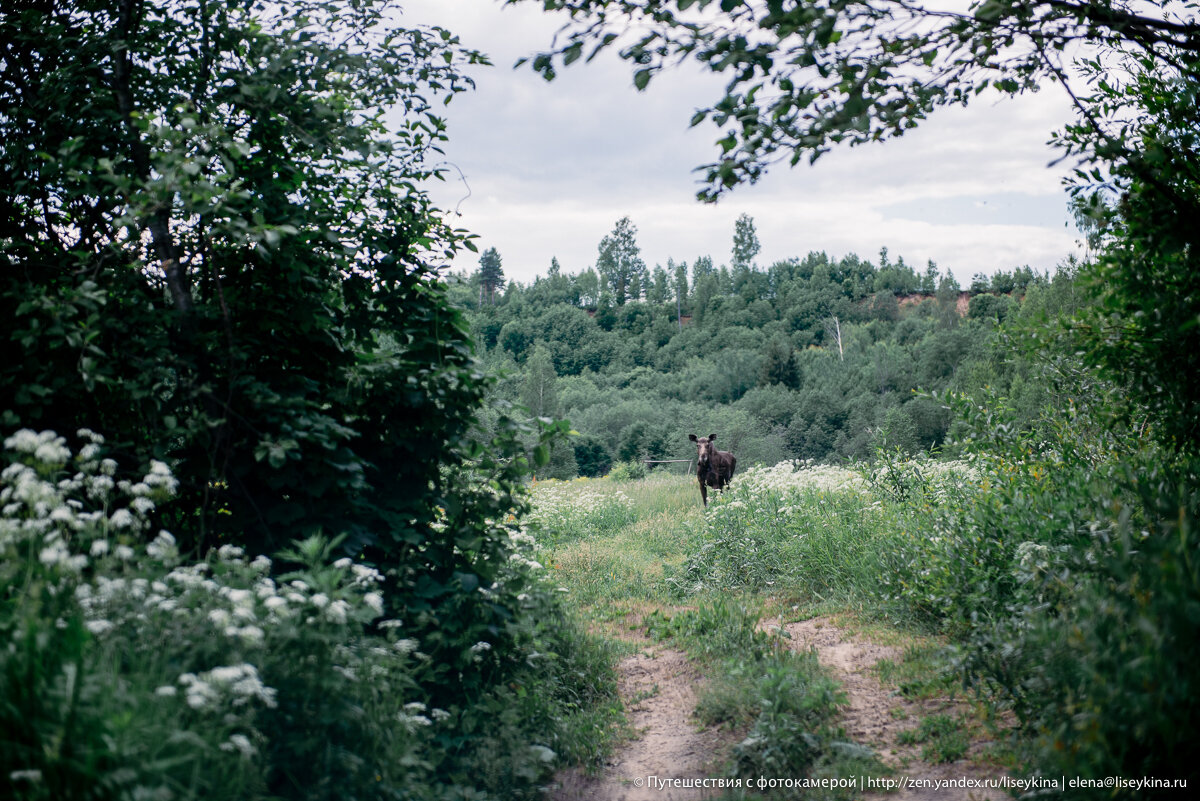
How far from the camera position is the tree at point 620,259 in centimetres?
9344

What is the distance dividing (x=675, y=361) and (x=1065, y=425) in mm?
63617

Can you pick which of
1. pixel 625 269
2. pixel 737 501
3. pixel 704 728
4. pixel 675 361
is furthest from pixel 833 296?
pixel 704 728

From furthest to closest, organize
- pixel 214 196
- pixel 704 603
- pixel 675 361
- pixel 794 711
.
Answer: pixel 675 361, pixel 704 603, pixel 794 711, pixel 214 196

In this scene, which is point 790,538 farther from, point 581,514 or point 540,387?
point 540,387

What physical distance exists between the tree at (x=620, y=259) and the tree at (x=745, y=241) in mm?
15153

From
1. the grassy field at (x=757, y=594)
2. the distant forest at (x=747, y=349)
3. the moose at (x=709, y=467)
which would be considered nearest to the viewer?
the grassy field at (x=757, y=594)

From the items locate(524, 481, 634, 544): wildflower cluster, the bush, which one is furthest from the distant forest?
the bush

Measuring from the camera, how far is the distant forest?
143 feet

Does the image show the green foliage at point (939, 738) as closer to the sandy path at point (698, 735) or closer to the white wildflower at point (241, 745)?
the sandy path at point (698, 735)

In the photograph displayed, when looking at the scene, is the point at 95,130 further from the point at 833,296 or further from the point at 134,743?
the point at 833,296

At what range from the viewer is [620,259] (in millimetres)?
93812

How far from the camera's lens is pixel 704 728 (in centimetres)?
511

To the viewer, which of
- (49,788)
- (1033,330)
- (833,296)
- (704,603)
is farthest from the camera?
(833,296)

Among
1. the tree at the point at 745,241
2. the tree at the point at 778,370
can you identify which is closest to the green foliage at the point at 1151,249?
the tree at the point at 778,370
